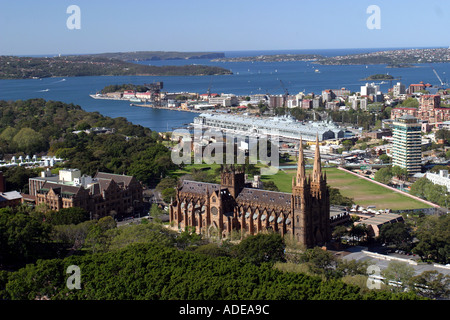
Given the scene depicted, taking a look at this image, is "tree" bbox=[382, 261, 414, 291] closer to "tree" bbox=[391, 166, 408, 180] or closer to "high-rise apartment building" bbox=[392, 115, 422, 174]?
"tree" bbox=[391, 166, 408, 180]

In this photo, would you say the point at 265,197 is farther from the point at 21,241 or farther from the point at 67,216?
the point at 21,241

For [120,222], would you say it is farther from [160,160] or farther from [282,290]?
[282,290]

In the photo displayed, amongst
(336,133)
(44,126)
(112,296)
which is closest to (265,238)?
(112,296)

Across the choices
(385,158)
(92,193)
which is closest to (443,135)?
(385,158)

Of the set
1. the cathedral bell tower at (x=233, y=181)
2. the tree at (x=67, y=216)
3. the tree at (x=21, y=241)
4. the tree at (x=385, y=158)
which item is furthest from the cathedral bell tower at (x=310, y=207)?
the tree at (x=385, y=158)

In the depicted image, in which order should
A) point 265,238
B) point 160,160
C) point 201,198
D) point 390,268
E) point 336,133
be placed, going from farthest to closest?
point 336,133 < point 160,160 < point 201,198 < point 265,238 < point 390,268

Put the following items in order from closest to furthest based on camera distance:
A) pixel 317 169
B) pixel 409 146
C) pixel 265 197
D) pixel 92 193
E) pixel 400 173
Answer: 1. pixel 317 169
2. pixel 265 197
3. pixel 92 193
4. pixel 400 173
5. pixel 409 146
